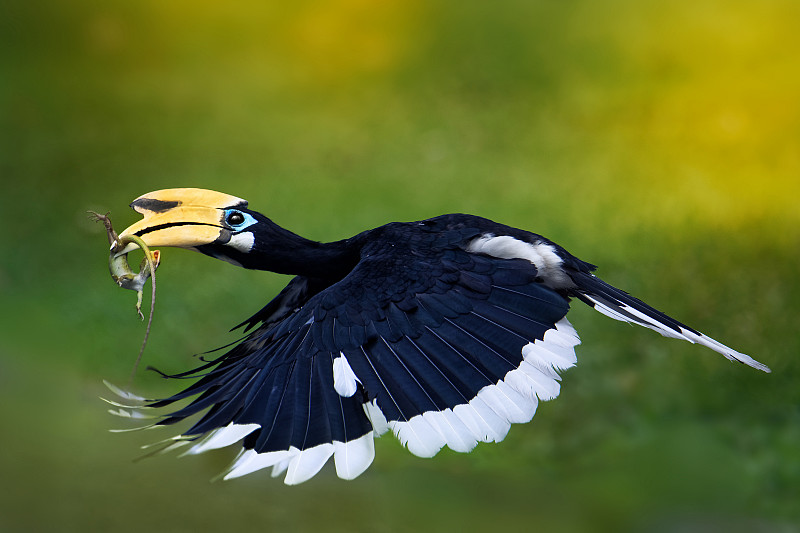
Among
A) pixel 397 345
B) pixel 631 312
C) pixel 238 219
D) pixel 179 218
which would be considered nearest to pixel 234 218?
pixel 238 219

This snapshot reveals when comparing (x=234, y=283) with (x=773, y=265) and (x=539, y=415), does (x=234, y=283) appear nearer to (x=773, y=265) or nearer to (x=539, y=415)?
(x=539, y=415)

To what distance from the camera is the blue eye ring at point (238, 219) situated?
2010mm

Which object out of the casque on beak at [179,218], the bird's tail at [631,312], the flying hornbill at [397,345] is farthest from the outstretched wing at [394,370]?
the casque on beak at [179,218]

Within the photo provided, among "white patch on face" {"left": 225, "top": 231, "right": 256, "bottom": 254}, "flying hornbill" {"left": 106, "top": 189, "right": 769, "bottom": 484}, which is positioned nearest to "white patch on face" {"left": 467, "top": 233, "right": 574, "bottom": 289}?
"flying hornbill" {"left": 106, "top": 189, "right": 769, "bottom": 484}

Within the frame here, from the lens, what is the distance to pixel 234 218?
6.63 ft

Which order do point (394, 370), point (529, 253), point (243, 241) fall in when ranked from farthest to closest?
point (243, 241)
point (529, 253)
point (394, 370)

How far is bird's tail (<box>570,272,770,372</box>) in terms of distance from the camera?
187cm

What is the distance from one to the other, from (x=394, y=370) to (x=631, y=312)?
581 mm

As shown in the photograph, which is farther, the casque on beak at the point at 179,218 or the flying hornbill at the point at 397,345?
the casque on beak at the point at 179,218

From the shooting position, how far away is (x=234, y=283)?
3.91m

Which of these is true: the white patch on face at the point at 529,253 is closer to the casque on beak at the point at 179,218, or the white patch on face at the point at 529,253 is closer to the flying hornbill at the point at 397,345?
the flying hornbill at the point at 397,345

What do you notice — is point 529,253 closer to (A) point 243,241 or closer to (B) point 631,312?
(B) point 631,312

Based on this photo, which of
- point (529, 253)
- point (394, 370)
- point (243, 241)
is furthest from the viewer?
point (243, 241)

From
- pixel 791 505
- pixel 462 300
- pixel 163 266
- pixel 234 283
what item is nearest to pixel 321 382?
pixel 462 300
